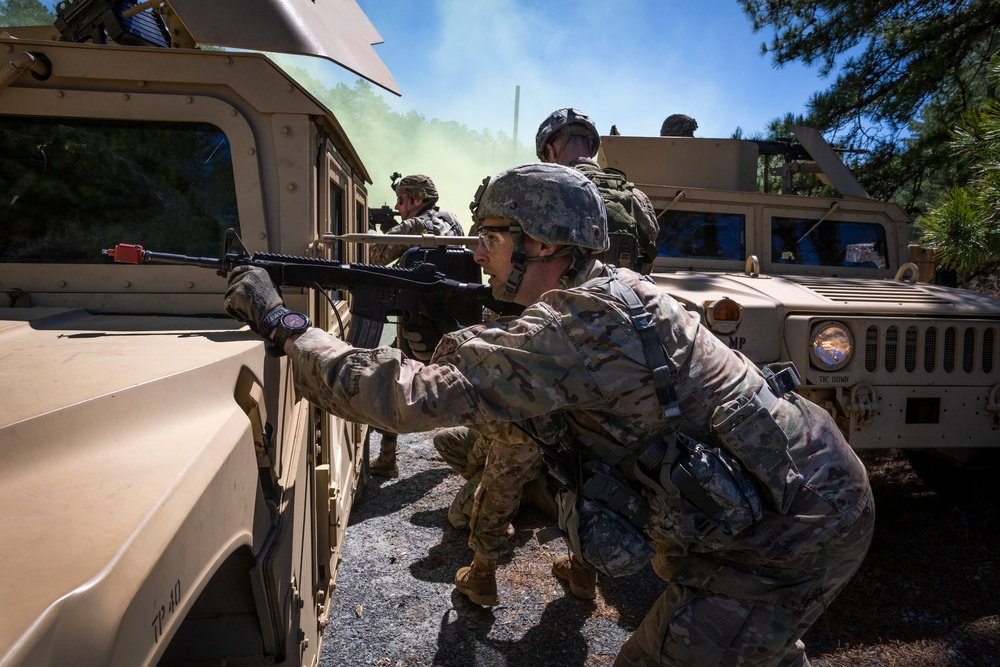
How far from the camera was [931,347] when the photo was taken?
3418 millimetres

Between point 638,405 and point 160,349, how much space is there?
1.10m

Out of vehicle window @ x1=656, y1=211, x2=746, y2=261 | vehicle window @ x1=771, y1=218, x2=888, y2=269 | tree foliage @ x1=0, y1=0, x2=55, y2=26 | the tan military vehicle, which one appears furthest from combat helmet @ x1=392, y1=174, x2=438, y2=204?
tree foliage @ x1=0, y1=0, x2=55, y2=26

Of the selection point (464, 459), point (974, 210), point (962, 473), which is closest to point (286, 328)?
point (464, 459)

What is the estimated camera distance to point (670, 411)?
165cm

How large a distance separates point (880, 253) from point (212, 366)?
15.5 ft

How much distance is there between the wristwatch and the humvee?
6 centimetres

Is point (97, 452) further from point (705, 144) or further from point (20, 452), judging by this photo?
point (705, 144)

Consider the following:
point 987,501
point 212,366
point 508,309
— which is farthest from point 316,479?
point 987,501

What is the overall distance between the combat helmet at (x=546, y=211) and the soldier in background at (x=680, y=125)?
13.4ft

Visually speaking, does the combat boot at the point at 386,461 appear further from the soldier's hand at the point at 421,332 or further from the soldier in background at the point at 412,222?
the soldier's hand at the point at 421,332

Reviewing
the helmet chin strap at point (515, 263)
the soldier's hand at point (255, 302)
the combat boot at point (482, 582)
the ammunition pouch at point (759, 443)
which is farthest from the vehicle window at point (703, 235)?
the soldier's hand at point (255, 302)

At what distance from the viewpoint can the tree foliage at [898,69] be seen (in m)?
5.32

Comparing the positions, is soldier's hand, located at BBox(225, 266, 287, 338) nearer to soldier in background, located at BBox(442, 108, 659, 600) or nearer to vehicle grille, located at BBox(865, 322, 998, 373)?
soldier in background, located at BBox(442, 108, 659, 600)

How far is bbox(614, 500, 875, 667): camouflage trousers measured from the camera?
1747mm
